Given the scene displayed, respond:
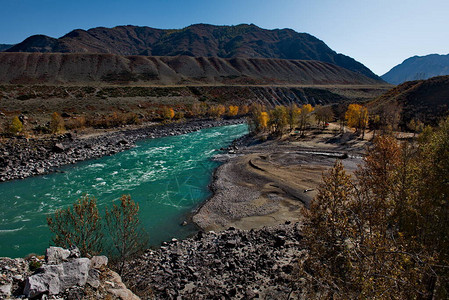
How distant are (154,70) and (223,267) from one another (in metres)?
147

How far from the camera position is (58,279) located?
29.4 feet

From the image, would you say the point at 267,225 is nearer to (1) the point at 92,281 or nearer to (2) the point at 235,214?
(2) the point at 235,214

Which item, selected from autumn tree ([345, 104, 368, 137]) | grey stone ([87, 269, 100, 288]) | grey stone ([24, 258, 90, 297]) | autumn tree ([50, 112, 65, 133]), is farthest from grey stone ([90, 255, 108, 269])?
autumn tree ([50, 112, 65, 133])

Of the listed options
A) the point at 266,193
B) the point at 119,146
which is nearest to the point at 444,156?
the point at 266,193

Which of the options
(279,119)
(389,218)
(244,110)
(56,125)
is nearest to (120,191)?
(389,218)

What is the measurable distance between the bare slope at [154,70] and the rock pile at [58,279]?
12510cm

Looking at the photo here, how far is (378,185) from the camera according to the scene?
1318 centimetres

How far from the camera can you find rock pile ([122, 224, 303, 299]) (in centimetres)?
1276

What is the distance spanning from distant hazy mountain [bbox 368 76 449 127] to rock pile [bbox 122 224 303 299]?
2045 inches

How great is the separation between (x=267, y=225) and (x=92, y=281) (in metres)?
14.4

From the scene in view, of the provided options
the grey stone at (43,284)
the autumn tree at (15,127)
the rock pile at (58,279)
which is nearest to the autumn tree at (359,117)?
the rock pile at (58,279)

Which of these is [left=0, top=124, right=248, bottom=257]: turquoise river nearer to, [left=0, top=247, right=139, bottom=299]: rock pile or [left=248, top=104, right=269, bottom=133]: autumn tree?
[left=0, top=247, right=139, bottom=299]: rock pile

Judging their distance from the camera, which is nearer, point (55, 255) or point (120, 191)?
point (55, 255)

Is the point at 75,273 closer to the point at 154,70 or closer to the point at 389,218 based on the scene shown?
the point at 389,218
